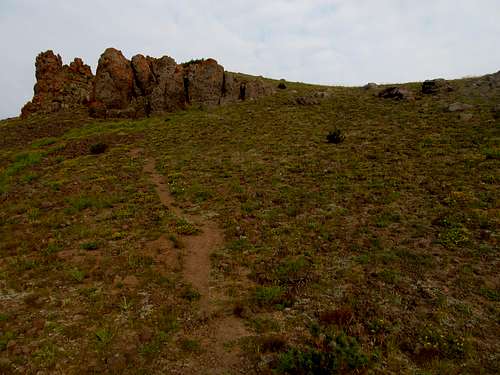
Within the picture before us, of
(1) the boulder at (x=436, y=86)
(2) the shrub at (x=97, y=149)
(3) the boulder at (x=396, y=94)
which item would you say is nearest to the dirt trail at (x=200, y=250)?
(2) the shrub at (x=97, y=149)

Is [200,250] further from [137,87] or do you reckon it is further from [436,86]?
[436,86]

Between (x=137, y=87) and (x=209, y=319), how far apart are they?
4579cm

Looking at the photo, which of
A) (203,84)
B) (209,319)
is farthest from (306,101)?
(209,319)

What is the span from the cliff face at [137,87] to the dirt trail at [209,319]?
3465 centimetres

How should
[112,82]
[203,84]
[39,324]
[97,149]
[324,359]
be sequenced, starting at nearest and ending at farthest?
[324,359], [39,324], [97,149], [112,82], [203,84]

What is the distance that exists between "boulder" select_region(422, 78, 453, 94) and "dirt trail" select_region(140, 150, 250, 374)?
3890 centimetres

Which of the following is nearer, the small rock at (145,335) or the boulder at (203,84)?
the small rock at (145,335)

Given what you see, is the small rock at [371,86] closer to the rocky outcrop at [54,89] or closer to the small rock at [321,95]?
the small rock at [321,95]

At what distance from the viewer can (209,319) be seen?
1025 cm

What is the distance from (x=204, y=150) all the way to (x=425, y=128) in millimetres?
21216

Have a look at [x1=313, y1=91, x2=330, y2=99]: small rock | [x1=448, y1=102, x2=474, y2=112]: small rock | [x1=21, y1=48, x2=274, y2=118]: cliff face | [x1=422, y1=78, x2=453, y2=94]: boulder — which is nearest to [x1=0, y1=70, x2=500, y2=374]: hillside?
[x1=448, y1=102, x2=474, y2=112]: small rock

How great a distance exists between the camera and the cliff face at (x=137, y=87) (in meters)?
47.0

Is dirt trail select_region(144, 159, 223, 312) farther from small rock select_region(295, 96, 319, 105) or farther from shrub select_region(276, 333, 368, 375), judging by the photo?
small rock select_region(295, 96, 319, 105)

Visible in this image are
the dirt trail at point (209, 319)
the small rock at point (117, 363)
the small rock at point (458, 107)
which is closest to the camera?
the small rock at point (117, 363)
